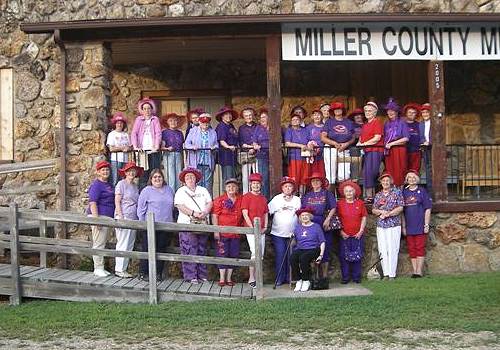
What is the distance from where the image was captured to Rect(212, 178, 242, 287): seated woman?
8688 millimetres

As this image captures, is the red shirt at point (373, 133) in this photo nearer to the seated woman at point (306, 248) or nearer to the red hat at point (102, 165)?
the seated woman at point (306, 248)

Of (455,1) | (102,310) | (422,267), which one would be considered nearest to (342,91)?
(455,1)

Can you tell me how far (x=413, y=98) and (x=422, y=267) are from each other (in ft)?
12.9

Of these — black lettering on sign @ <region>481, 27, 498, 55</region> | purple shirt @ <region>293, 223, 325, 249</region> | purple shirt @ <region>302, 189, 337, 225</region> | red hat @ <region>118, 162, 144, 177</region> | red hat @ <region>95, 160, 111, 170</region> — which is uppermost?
black lettering on sign @ <region>481, 27, 498, 55</region>

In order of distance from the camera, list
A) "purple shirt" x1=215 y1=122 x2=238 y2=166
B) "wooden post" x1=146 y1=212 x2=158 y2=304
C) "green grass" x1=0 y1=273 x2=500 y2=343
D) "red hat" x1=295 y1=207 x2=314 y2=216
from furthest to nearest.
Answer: "purple shirt" x1=215 y1=122 x2=238 y2=166, "red hat" x1=295 y1=207 x2=314 y2=216, "wooden post" x1=146 y1=212 x2=158 y2=304, "green grass" x1=0 y1=273 x2=500 y2=343

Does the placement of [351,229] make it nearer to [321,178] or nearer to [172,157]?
[321,178]

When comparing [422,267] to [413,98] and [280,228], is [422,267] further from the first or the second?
[413,98]

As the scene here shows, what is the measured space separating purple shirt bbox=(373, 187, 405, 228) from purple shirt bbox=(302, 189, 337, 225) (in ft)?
2.19

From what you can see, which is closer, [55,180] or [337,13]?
[337,13]

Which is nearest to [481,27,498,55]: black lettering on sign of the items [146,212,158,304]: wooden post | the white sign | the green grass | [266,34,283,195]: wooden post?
the white sign

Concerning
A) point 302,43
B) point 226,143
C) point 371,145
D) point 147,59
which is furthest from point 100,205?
point 147,59

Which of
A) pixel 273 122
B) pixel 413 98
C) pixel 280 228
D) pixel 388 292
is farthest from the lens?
pixel 413 98

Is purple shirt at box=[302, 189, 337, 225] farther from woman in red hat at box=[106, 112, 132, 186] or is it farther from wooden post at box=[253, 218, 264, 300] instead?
woman in red hat at box=[106, 112, 132, 186]

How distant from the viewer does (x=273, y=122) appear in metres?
9.42
